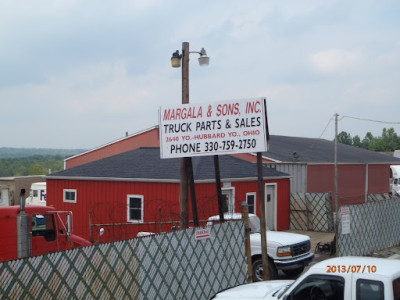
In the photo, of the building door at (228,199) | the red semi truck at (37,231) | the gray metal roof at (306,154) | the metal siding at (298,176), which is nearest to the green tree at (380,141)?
the gray metal roof at (306,154)

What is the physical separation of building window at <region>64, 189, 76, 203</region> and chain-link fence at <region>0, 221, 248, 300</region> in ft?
45.5

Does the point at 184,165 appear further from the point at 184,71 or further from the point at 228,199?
the point at 228,199

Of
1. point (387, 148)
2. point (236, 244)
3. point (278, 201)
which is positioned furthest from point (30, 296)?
point (387, 148)

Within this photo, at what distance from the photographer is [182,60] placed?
13922 millimetres

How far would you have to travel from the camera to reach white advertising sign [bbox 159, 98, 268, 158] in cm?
1062

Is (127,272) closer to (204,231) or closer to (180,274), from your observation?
(180,274)

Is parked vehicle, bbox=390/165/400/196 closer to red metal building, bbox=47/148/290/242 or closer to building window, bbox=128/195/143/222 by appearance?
red metal building, bbox=47/148/290/242

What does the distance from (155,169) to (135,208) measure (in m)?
2.00

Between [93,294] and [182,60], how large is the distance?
800cm

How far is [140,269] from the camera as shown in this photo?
8.33 metres

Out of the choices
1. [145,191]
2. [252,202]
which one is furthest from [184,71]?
[252,202]

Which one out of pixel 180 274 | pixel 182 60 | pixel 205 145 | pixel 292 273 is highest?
pixel 182 60

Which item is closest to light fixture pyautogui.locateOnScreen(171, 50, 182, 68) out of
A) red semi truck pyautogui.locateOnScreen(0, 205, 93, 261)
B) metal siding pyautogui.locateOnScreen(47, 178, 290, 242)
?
red semi truck pyautogui.locateOnScreen(0, 205, 93, 261)

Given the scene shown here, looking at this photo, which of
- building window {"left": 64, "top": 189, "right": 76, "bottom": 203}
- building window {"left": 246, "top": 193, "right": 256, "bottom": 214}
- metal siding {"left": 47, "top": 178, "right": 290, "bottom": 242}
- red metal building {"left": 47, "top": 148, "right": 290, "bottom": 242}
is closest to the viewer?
metal siding {"left": 47, "top": 178, "right": 290, "bottom": 242}
